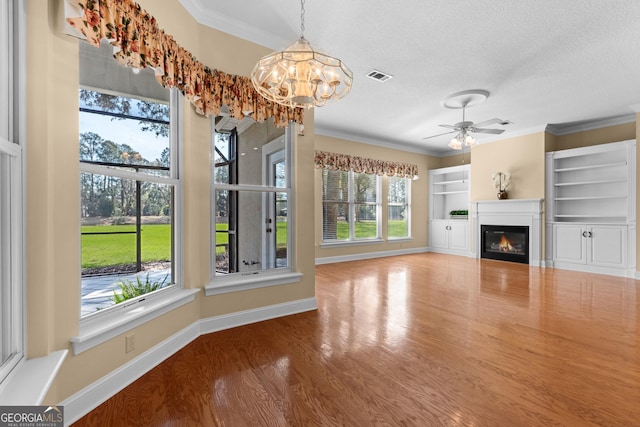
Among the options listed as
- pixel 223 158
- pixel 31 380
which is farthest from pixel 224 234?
pixel 31 380

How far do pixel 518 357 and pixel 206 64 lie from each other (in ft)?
11.9

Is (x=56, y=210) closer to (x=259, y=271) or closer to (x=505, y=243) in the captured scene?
(x=259, y=271)

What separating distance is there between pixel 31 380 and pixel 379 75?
423cm

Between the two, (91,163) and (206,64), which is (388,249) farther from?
(91,163)

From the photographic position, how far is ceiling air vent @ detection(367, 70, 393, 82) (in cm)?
391

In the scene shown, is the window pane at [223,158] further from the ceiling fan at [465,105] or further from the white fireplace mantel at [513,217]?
the white fireplace mantel at [513,217]

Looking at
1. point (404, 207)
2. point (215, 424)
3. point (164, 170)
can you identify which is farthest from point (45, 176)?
point (404, 207)

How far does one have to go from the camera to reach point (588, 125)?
6070 millimetres

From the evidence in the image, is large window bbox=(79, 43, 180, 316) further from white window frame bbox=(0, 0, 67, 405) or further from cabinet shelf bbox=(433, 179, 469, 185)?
cabinet shelf bbox=(433, 179, 469, 185)

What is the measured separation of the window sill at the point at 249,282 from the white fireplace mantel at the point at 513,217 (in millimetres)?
5627

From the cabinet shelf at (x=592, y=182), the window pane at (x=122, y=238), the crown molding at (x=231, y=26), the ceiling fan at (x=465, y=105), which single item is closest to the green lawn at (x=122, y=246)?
the window pane at (x=122, y=238)

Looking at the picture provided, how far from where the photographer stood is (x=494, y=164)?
279 inches

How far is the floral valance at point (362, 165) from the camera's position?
6547 mm

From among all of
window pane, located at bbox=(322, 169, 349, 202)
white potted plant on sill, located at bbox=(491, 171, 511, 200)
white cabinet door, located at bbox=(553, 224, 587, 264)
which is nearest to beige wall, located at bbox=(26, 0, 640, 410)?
window pane, located at bbox=(322, 169, 349, 202)
